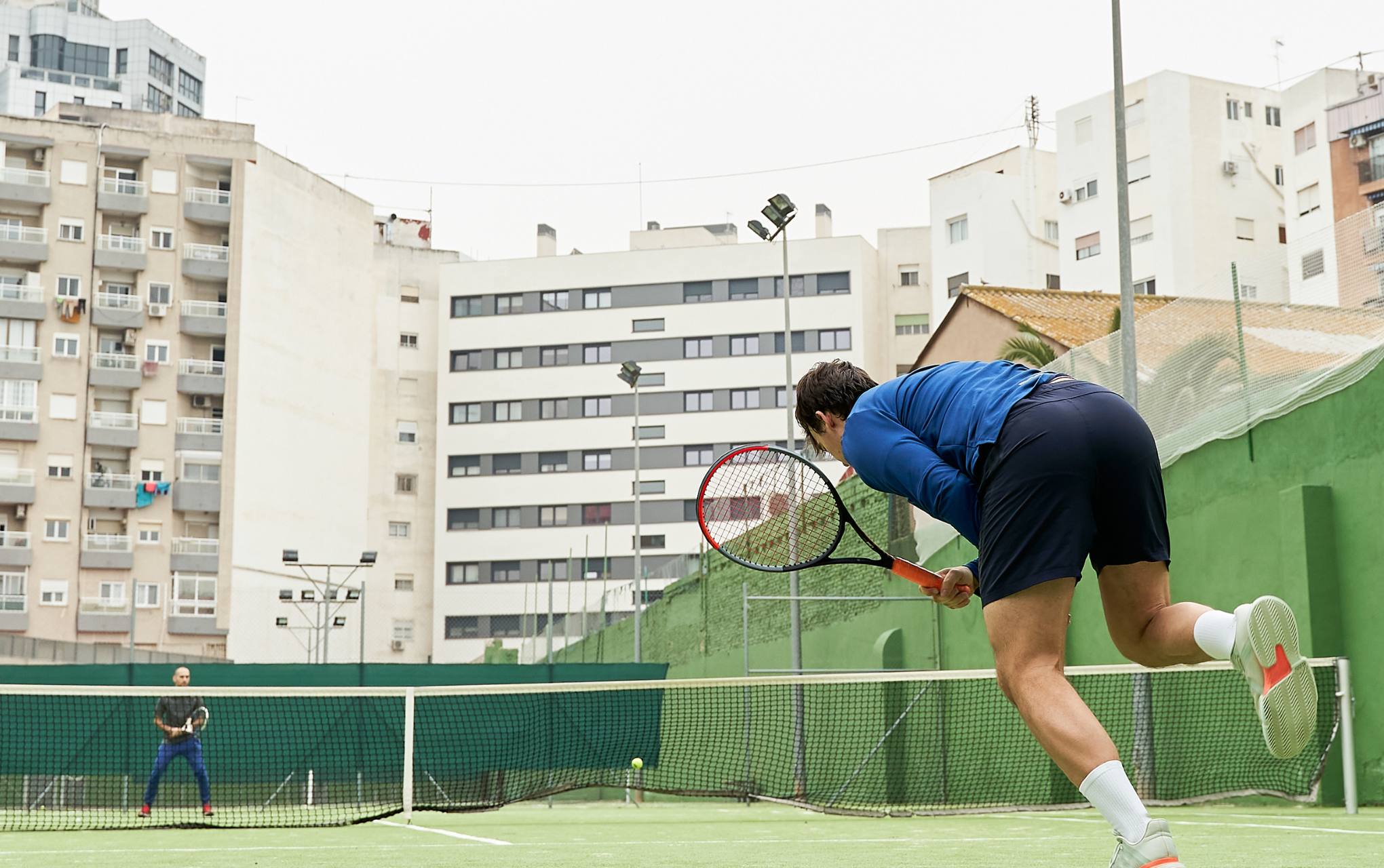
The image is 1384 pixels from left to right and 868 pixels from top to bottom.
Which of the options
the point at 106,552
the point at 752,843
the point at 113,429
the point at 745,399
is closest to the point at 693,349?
the point at 745,399

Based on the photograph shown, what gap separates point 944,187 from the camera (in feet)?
215

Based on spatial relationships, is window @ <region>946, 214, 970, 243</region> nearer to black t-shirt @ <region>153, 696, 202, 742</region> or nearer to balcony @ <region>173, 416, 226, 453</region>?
balcony @ <region>173, 416, 226, 453</region>

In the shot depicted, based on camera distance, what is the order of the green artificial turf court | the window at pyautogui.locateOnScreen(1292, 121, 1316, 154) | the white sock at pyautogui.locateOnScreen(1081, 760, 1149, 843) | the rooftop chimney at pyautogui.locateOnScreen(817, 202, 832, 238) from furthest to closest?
the rooftop chimney at pyautogui.locateOnScreen(817, 202, 832, 238), the window at pyautogui.locateOnScreen(1292, 121, 1316, 154), the green artificial turf court, the white sock at pyautogui.locateOnScreen(1081, 760, 1149, 843)

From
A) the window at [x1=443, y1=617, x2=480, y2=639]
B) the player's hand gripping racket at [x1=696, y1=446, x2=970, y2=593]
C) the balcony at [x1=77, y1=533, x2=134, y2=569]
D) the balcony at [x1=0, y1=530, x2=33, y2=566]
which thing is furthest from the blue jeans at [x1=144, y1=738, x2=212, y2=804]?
the window at [x1=443, y1=617, x2=480, y2=639]

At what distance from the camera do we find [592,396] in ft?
237

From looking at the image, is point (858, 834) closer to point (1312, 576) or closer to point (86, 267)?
point (1312, 576)

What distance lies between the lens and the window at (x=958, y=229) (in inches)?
2532

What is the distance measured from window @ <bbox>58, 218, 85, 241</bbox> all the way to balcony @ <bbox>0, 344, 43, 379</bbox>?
428 centimetres

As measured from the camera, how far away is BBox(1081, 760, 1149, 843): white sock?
3.32 m

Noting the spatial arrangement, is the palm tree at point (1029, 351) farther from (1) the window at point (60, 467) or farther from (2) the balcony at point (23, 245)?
(2) the balcony at point (23, 245)

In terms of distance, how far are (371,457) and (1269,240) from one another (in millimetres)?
39231

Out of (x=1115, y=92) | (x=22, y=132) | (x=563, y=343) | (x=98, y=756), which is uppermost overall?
(x=22, y=132)

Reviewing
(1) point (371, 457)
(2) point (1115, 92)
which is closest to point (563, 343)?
(1) point (371, 457)

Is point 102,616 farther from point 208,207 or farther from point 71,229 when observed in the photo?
point 208,207
